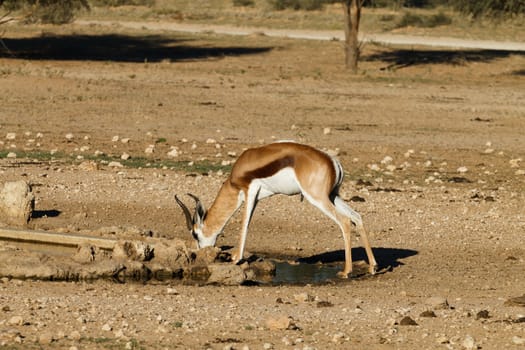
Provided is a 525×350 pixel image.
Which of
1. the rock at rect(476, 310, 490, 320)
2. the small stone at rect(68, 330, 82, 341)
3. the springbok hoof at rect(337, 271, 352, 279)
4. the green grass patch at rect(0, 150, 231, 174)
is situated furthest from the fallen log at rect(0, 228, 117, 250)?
the green grass patch at rect(0, 150, 231, 174)

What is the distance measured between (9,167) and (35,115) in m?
7.05

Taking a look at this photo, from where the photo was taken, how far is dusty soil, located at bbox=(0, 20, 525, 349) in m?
9.66

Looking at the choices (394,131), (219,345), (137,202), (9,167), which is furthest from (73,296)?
(394,131)

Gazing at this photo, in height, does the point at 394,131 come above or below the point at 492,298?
below

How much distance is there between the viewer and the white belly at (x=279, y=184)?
40.3 ft

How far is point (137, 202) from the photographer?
1597 cm

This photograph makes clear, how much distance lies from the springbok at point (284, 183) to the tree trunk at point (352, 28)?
23493mm

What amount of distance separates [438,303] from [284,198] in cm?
599

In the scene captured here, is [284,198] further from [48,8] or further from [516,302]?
[48,8]

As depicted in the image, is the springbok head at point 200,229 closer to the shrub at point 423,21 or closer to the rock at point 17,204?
the rock at point 17,204

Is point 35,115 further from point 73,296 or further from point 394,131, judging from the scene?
point 73,296

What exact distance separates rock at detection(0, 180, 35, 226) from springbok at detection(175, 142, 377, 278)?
2.53 metres

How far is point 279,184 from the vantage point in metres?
12.4

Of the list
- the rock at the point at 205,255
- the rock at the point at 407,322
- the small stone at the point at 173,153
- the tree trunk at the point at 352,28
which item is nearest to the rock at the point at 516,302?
the rock at the point at 407,322
